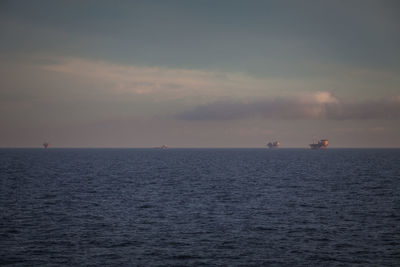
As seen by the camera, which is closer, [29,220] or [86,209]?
[29,220]

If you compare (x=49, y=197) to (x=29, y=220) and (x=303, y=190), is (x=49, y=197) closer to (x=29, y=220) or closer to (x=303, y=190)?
(x=29, y=220)

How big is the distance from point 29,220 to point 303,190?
4781 cm

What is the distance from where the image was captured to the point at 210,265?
24500 mm

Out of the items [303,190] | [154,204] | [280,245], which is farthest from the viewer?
[303,190]

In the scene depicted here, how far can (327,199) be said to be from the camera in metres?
52.8

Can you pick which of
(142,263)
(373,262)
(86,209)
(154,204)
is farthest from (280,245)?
(86,209)

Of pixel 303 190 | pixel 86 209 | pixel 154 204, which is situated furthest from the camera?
pixel 303 190

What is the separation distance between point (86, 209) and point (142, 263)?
22.0 meters

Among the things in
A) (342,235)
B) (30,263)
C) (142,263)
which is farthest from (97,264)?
(342,235)

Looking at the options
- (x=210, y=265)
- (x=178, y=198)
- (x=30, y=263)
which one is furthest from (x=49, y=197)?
(x=210, y=265)

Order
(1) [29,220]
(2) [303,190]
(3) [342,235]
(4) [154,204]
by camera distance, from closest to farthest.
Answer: (3) [342,235]
(1) [29,220]
(4) [154,204]
(2) [303,190]

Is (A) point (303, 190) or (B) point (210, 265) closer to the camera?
(B) point (210, 265)

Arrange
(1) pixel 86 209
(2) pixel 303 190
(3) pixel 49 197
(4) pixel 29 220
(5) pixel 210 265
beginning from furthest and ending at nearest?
(2) pixel 303 190
(3) pixel 49 197
(1) pixel 86 209
(4) pixel 29 220
(5) pixel 210 265

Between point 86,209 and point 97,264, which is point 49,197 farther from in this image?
point 97,264
